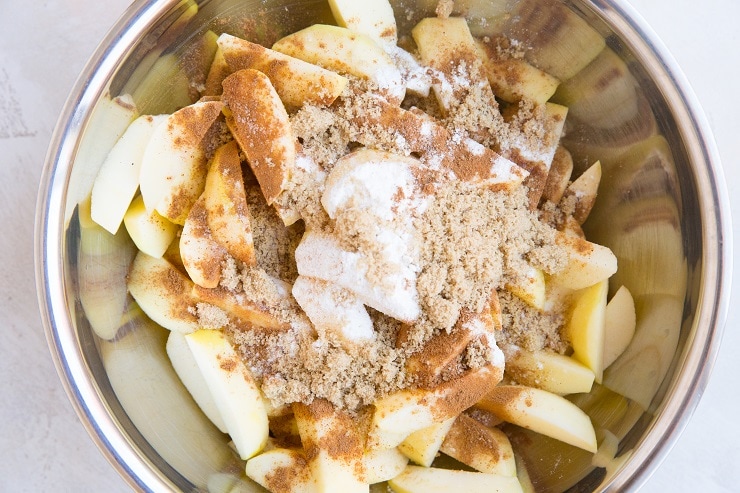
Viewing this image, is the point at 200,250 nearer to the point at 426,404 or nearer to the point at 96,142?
the point at 96,142

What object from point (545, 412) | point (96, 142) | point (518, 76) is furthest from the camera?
point (518, 76)

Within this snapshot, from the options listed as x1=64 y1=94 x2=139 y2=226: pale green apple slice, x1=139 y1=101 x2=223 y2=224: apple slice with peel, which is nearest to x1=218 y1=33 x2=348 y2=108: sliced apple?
x1=139 y1=101 x2=223 y2=224: apple slice with peel

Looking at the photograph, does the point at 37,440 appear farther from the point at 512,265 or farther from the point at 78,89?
the point at 512,265

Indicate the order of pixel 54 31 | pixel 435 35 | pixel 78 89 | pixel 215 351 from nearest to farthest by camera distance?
1. pixel 78 89
2. pixel 215 351
3. pixel 435 35
4. pixel 54 31

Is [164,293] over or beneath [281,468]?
over

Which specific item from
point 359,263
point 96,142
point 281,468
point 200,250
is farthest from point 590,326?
point 96,142

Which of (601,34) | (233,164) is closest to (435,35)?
(601,34)
